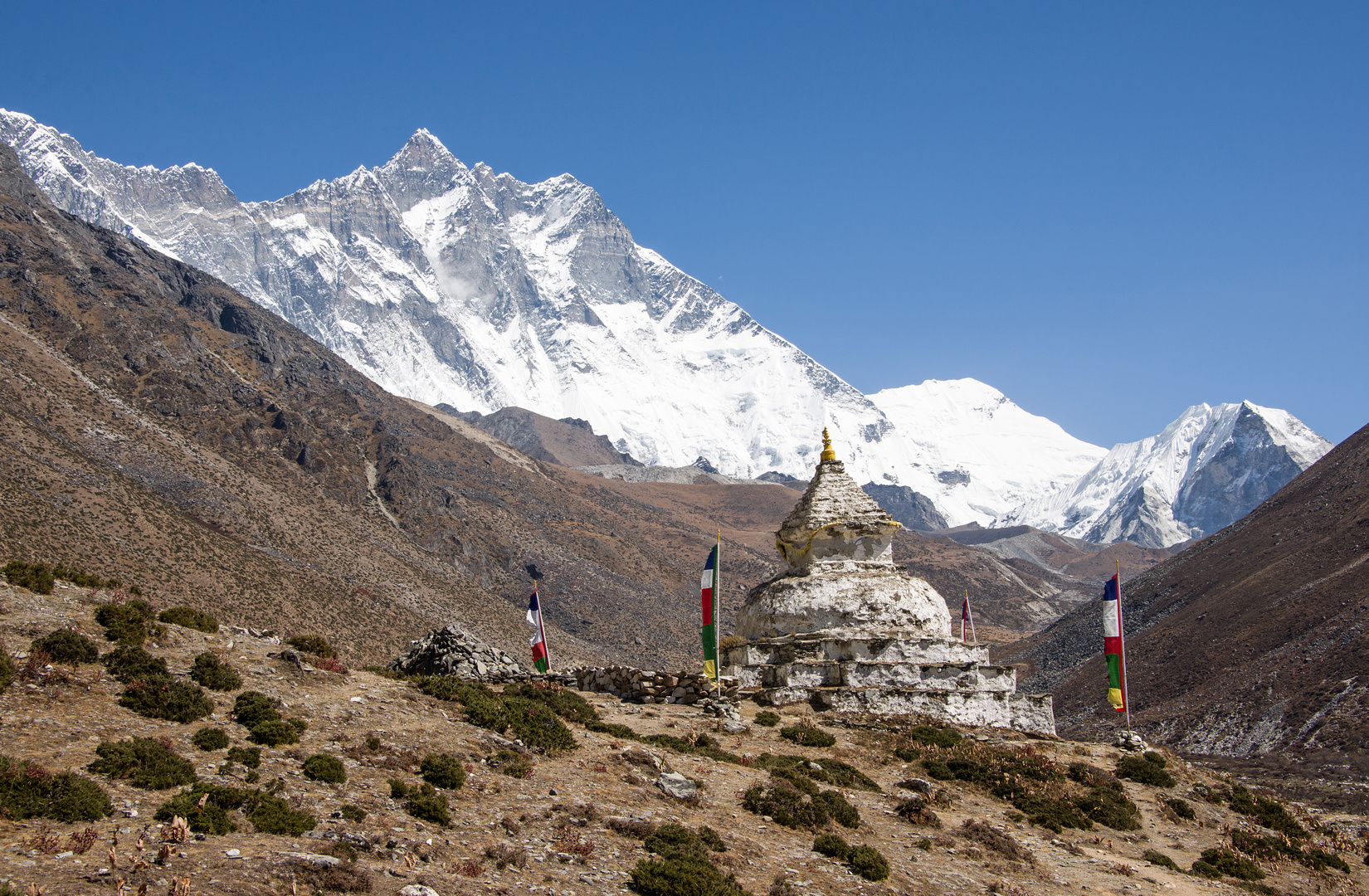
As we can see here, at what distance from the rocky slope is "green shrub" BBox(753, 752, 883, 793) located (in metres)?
44.9

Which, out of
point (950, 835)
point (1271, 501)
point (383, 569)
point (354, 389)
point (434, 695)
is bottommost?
point (950, 835)

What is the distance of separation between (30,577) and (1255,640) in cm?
7999

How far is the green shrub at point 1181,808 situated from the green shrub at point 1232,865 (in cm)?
206

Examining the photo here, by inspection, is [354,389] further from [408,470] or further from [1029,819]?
[1029,819]

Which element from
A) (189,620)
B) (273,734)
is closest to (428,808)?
(273,734)

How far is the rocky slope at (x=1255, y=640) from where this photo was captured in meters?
59.5

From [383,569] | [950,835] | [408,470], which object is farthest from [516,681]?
[408,470]

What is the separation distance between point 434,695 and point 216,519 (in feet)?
236

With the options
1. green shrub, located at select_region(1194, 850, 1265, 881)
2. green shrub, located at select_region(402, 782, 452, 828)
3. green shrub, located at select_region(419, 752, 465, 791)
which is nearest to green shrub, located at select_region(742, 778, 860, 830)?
green shrub, located at select_region(419, 752, 465, 791)

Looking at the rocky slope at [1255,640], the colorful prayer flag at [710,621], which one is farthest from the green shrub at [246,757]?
the rocky slope at [1255,640]

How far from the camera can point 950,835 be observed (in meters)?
16.2

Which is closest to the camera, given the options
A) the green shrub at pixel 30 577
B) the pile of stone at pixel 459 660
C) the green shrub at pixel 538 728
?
the green shrub at pixel 538 728

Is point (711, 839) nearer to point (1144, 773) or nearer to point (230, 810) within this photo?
point (230, 810)

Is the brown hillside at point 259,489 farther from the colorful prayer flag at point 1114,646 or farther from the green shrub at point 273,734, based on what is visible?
the colorful prayer flag at point 1114,646
